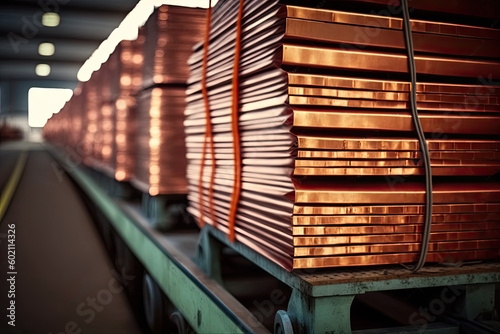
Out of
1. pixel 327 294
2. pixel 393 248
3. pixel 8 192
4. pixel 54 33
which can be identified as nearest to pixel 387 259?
pixel 393 248

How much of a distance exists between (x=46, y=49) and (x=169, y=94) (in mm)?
20070

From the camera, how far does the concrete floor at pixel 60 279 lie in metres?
3.82

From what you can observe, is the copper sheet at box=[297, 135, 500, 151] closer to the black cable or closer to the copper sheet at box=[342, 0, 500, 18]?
the black cable

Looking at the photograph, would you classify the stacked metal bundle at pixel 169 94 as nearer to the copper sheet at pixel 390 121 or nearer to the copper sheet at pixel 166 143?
the copper sheet at pixel 166 143

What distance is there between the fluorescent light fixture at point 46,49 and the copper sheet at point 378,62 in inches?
823

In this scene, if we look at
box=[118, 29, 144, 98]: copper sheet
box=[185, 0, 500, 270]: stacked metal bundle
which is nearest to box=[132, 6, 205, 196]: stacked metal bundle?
box=[118, 29, 144, 98]: copper sheet

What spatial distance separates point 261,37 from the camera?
5.81ft

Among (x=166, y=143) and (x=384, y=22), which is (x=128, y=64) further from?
(x=384, y=22)

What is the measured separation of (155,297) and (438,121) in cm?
249

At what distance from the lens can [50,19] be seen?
15.7 m

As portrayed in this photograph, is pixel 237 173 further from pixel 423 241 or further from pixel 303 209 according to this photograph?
pixel 423 241

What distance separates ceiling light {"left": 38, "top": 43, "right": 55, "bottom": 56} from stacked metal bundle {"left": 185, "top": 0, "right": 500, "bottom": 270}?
2084 centimetres

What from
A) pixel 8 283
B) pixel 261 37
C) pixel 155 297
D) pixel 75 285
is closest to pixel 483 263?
pixel 261 37

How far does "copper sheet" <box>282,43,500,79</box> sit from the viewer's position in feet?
5.23
